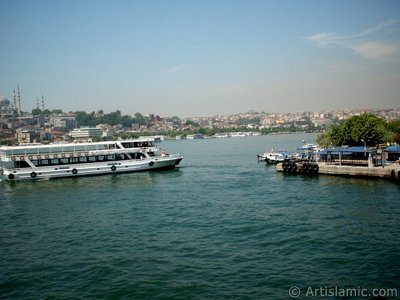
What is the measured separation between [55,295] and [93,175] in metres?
29.8

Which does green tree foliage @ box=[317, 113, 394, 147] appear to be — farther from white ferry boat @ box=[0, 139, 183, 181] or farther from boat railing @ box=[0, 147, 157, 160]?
boat railing @ box=[0, 147, 157, 160]

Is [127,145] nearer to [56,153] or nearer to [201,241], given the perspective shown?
[56,153]

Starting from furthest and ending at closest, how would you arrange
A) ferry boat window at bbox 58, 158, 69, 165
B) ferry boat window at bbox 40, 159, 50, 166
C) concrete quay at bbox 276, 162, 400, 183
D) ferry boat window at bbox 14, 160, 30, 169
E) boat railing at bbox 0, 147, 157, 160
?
ferry boat window at bbox 58, 158, 69, 165
ferry boat window at bbox 40, 159, 50, 166
ferry boat window at bbox 14, 160, 30, 169
boat railing at bbox 0, 147, 157, 160
concrete quay at bbox 276, 162, 400, 183

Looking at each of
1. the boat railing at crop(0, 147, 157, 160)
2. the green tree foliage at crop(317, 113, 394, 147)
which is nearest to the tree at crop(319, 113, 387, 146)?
the green tree foliage at crop(317, 113, 394, 147)

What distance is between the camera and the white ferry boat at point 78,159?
39.6 metres

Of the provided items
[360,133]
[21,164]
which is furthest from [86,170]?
[360,133]

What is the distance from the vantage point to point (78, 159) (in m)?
41.7

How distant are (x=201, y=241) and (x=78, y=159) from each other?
92.5 feet

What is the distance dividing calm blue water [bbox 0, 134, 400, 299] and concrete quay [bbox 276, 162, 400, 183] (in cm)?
137

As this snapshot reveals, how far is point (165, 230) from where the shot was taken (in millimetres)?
18812

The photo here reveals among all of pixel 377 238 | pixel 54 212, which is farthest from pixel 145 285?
pixel 54 212

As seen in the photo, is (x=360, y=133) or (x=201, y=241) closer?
(x=201, y=241)

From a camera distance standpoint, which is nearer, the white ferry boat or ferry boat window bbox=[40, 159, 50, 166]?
the white ferry boat

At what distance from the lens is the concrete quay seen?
3080 cm
